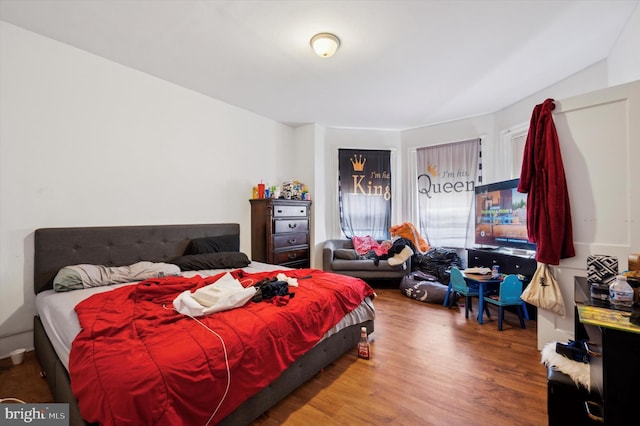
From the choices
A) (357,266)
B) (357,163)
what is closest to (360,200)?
(357,163)

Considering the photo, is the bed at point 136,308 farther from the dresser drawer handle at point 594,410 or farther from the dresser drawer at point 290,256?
the dresser drawer handle at point 594,410

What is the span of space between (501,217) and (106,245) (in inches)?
181

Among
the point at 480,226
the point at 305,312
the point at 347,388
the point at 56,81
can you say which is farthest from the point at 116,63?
the point at 480,226

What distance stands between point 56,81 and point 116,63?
0.57 metres

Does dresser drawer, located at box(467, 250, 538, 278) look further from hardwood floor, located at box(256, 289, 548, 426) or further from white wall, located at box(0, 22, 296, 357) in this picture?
white wall, located at box(0, 22, 296, 357)

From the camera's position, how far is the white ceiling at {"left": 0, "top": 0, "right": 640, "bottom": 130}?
2.02 meters

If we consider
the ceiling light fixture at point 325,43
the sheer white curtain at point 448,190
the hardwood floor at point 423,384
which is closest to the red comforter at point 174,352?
the hardwood floor at point 423,384

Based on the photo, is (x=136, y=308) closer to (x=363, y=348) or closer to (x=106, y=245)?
(x=106, y=245)

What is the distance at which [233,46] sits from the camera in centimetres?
248

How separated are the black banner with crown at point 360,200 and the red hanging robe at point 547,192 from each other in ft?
9.00

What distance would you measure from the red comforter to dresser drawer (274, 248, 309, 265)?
6.58ft

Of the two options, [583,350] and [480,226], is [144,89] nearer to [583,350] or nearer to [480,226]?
[583,350]

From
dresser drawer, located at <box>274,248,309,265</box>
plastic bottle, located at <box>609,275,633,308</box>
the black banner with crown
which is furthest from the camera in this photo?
the black banner with crown

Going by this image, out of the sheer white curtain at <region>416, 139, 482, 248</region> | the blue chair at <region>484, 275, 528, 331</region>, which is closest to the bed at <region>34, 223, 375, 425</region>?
the blue chair at <region>484, 275, 528, 331</region>
